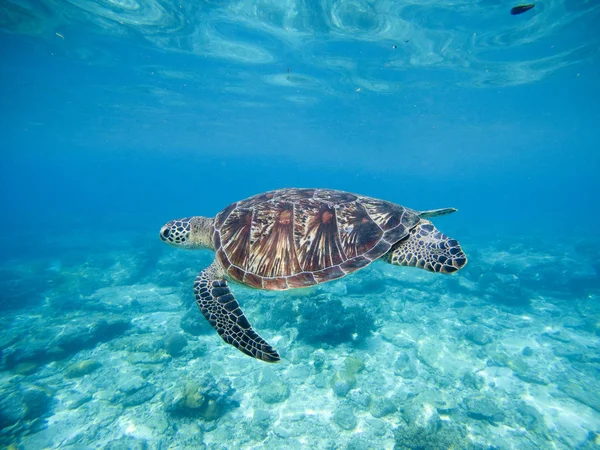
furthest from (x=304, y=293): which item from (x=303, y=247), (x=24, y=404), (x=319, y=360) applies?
(x=24, y=404)

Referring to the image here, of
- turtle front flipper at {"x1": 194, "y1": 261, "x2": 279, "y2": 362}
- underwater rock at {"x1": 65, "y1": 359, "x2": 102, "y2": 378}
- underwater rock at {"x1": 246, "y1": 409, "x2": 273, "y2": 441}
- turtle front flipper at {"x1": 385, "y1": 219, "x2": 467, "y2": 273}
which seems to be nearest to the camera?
turtle front flipper at {"x1": 194, "y1": 261, "x2": 279, "y2": 362}

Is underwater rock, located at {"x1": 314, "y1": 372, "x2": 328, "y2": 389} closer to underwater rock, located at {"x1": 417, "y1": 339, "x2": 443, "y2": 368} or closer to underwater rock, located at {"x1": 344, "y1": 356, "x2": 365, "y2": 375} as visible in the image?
underwater rock, located at {"x1": 344, "y1": 356, "x2": 365, "y2": 375}

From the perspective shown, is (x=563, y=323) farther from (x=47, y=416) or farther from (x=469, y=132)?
(x=469, y=132)

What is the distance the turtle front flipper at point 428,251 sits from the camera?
4.04m

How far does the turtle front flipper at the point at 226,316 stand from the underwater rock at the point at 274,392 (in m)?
3.96

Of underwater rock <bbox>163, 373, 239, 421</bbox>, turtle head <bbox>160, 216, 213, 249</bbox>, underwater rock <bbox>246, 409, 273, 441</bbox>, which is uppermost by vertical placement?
turtle head <bbox>160, 216, 213, 249</bbox>

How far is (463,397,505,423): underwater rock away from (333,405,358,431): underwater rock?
2992 millimetres

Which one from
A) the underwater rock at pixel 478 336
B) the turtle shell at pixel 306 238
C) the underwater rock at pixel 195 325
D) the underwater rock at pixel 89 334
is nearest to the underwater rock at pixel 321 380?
the underwater rock at pixel 195 325

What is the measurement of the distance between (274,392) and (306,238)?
16.4 ft

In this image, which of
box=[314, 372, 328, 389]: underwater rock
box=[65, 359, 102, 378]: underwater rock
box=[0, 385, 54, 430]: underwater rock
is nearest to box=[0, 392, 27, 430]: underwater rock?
box=[0, 385, 54, 430]: underwater rock

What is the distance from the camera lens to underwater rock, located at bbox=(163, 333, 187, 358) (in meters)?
9.00

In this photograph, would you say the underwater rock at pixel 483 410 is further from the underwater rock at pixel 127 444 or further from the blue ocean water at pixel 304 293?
the underwater rock at pixel 127 444

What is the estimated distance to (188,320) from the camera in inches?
412

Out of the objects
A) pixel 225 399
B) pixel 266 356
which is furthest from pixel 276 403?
pixel 266 356
